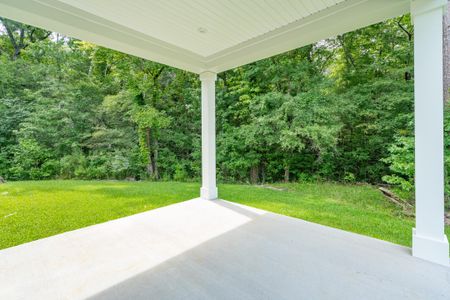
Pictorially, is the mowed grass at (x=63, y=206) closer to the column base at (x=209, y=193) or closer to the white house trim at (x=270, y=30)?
the column base at (x=209, y=193)

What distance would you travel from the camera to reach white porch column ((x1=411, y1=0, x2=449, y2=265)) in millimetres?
1841

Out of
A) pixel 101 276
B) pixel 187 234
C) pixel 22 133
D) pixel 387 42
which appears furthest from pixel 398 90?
pixel 22 133

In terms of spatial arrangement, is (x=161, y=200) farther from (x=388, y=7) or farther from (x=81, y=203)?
(x=388, y=7)

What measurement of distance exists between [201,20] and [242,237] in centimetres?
256

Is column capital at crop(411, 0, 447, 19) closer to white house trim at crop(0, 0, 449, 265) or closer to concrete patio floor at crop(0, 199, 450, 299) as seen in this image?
white house trim at crop(0, 0, 449, 265)

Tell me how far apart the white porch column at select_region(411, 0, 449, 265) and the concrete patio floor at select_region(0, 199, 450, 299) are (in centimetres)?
26

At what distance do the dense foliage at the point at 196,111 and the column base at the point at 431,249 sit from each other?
3.72 meters

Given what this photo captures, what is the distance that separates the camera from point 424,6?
6.17ft

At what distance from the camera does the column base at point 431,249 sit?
1.85 meters

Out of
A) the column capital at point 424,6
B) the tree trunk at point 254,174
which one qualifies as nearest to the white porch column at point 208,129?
the column capital at point 424,6

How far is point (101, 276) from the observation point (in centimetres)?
176

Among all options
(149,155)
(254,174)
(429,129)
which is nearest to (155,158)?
(149,155)

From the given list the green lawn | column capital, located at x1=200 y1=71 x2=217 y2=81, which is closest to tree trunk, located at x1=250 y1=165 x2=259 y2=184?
the green lawn

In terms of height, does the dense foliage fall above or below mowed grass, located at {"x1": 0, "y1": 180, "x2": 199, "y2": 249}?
above
